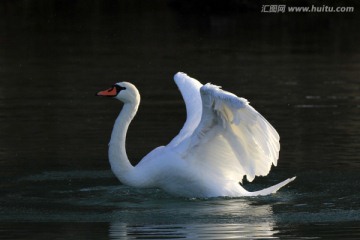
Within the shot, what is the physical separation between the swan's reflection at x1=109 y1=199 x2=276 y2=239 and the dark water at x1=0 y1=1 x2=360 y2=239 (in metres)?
0.01

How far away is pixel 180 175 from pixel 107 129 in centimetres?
457

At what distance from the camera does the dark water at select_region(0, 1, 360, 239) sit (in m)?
11.8

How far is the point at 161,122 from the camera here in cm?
1772

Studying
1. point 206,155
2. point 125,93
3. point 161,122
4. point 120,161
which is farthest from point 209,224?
point 161,122

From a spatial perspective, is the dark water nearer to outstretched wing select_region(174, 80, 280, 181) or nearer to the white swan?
the white swan

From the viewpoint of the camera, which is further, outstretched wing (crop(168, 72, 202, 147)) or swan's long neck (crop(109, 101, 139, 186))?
outstretched wing (crop(168, 72, 202, 147))

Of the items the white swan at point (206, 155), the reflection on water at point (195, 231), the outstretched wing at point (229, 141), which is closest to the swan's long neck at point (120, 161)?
the white swan at point (206, 155)

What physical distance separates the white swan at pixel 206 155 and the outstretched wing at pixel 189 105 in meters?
0.04

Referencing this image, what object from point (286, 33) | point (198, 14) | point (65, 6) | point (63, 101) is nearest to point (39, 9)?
point (65, 6)

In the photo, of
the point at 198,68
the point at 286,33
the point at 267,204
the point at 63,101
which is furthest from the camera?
the point at 286,33

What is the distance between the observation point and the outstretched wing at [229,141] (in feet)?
40.2

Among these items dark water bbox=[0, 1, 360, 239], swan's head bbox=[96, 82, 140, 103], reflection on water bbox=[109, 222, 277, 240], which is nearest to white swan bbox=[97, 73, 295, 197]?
swan's head bbox=[96, 82, 140, 103]

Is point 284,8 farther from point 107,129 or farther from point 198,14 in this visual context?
point 107,129

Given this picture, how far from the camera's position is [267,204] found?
41.7ft
